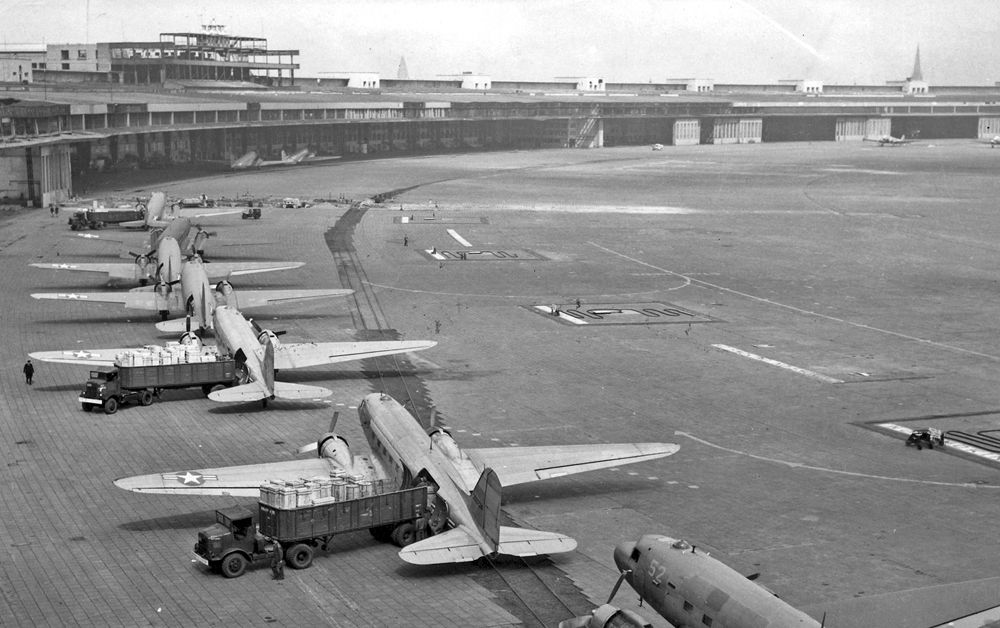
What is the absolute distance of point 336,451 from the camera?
4609 centimetres

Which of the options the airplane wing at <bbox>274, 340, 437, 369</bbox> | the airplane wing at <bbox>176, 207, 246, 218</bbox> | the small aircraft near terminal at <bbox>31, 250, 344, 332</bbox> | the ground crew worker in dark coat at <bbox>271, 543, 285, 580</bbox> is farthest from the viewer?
the airplane wing at <bbox>176, 207, 246, 218</bbox>

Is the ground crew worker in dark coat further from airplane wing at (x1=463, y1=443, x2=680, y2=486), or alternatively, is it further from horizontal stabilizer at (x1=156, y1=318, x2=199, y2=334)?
horizontal stabilizer at (x1=156, y1=318, x2=199, y2=334)

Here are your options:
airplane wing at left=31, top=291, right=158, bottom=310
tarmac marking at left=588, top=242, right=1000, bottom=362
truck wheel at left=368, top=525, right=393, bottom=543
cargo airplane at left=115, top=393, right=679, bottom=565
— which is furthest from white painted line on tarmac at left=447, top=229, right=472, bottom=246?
truck wheel at left=368, top=525, right=393, bottom=543

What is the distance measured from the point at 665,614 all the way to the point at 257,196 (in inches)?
5816

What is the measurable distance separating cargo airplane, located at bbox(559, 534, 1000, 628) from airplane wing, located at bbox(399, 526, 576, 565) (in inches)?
182

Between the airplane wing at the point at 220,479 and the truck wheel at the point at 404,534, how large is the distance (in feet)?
15.8

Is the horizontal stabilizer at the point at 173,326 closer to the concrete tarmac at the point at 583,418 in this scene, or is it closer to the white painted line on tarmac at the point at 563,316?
the concrete tarmac at the point at 583,418

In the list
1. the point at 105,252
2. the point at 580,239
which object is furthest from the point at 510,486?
the point at 580,239

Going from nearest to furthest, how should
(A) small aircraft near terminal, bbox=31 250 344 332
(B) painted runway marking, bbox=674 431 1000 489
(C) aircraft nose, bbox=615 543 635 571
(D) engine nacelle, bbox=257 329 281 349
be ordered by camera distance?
1. (C) aircraft nose, bbox=615 543 635 571
2. (B) painted runway marking, bbox=674 431 1000 489
3. (D) engine nacelle, bbox=257 329 281 349
4. (A) small aircraft near terminal, bbox=31 250 344 332

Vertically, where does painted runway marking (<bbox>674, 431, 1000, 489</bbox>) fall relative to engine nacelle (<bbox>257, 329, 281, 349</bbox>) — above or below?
below

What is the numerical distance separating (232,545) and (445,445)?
8.29m

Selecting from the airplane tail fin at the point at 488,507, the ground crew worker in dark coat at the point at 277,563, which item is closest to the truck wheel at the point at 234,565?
the ground crew worker in dark coat at the point at 277,563

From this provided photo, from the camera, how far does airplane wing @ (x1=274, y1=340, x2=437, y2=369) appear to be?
63656 millimetres

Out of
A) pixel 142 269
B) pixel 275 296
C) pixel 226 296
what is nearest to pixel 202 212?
pixel 142 269
